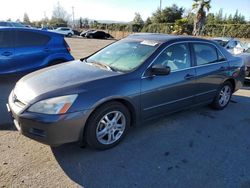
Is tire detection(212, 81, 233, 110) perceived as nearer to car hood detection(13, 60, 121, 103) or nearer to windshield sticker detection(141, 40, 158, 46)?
windshield sticker detection(141, 40, 158, 46)

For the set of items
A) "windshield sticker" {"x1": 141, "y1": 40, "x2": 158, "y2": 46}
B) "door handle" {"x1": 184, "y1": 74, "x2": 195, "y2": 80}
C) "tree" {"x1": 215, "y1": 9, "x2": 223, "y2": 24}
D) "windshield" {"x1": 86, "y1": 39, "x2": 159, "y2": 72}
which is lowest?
"door handle" {"x1": 184, "y1": 74, "x2": 195, "y2": 80}

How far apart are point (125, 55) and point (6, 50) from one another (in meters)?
3.74

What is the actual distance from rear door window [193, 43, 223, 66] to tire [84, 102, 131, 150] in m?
1.91

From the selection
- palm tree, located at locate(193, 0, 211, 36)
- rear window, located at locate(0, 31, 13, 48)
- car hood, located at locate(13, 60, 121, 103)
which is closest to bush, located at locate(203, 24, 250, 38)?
palm tree, located at locate(193, 0, 211, 36)

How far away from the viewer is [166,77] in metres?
4.04

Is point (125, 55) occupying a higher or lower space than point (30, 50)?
higher

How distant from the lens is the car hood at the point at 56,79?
10.7 ft

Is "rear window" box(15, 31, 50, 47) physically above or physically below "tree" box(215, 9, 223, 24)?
below

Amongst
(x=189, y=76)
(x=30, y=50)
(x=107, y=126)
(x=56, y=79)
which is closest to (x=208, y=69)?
(x=189, y=76)

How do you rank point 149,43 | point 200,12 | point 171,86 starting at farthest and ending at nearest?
point 200,12 < point 149,43 < point 171,86

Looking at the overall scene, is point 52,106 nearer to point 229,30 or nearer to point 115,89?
point 115,89

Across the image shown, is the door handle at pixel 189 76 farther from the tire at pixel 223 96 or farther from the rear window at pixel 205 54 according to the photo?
the tire at pixel 223 96

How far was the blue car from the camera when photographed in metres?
6.38

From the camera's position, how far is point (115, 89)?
341 centimetres
